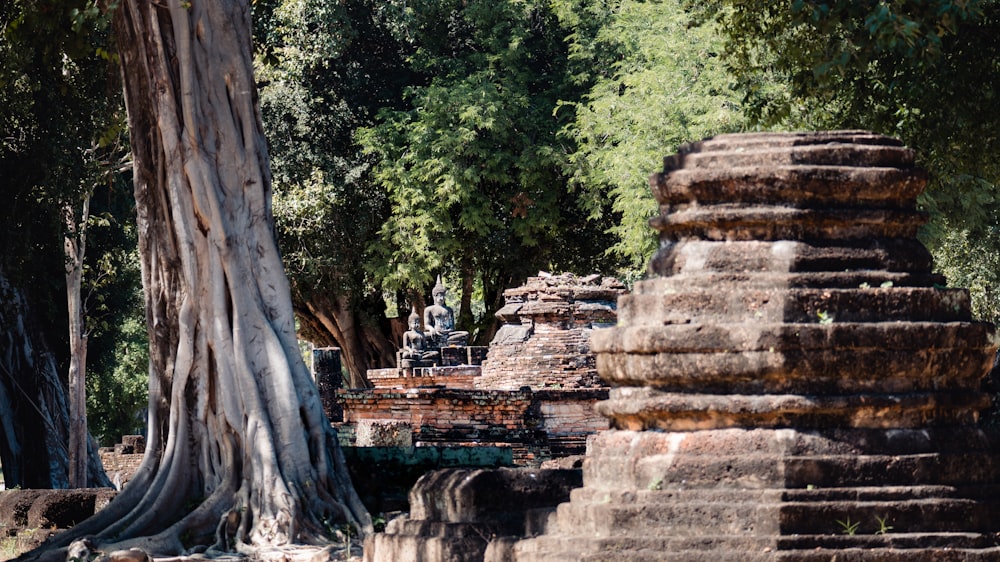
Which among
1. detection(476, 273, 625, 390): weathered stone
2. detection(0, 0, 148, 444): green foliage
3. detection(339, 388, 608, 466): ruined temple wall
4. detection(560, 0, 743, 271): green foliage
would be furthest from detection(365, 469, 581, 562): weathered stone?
detection(560, 0, 743, 271): green foliage

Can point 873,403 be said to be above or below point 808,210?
below

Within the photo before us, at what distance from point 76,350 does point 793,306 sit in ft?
55.2

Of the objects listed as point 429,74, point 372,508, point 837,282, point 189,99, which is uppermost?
point 429,74

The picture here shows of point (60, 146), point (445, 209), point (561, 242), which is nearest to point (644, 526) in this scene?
point (60, 146)

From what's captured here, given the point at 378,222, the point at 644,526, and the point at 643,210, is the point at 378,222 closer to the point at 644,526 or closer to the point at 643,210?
the point at 643,210

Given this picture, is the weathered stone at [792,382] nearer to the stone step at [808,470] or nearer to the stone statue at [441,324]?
the stone step at [808,470]

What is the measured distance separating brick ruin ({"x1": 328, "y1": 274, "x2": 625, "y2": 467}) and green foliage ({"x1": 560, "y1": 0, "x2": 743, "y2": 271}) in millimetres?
5802

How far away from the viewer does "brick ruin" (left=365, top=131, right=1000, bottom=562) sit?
5238mm

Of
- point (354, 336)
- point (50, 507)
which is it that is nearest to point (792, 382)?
point (50, 507)

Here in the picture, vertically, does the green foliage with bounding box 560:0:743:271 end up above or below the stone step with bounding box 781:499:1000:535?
above

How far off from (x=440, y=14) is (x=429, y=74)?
150 centimetres

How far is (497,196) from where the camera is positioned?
30.7 meters

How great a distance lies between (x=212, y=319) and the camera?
39.7ft

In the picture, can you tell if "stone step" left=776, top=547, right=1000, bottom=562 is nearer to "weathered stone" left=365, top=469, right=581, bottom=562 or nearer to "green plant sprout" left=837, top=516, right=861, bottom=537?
"green plant sprout" left=837, top=516, right=861, bottom=537
